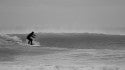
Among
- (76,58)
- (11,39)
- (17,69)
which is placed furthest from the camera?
(11,39)

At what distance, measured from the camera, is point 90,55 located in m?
21.9

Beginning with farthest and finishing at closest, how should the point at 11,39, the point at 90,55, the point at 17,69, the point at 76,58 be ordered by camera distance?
the point at 11,39, the point at 90,55, the point at 76,58, the point at 17,69

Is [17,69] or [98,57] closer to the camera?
[17,69]

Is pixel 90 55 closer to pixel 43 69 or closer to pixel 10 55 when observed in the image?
pixel 10 55

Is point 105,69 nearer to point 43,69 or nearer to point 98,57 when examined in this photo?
point 43,69

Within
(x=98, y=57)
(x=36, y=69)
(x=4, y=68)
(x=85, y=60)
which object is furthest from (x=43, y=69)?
(x=98, y=57)

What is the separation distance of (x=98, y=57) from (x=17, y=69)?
724 centimetres

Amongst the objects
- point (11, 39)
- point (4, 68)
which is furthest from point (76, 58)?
point (11, 39)

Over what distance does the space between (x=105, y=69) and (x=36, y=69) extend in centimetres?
333

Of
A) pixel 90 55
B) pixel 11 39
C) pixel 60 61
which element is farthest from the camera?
pixel 11 39

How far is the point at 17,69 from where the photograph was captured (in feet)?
50.0

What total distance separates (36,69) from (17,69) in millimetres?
901

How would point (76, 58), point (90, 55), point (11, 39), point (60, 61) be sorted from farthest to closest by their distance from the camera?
point (11, 39) → point (90, 55) → point (76, 58) → point (60, 61)

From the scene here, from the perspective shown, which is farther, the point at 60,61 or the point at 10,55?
the point at 10,55
